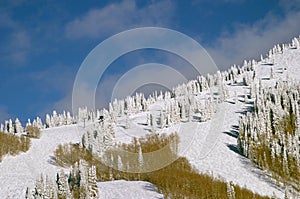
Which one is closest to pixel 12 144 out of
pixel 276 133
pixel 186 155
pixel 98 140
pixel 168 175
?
pixel 98 140

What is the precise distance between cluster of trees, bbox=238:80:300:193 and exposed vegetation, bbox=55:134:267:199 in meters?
22.7

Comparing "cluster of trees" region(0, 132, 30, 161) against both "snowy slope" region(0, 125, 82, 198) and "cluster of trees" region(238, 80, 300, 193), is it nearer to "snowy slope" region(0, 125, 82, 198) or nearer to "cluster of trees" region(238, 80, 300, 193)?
"snowy slope" region(0, 125, 82, 198)

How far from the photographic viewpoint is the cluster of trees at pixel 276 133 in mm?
130750

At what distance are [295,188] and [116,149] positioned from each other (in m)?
55.3

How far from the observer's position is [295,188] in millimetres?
120812

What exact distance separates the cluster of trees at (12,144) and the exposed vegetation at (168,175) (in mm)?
10334

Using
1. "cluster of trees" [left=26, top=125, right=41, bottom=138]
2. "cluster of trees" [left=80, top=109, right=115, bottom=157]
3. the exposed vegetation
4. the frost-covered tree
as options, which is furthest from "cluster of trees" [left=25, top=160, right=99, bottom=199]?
the frost-covered tree

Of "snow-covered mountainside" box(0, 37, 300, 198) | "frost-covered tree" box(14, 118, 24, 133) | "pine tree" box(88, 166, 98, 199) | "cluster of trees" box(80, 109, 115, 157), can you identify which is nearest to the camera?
"pine tree" box(88, 166, 98, 199)

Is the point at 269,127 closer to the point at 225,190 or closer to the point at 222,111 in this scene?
the point at 222,111

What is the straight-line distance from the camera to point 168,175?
108 meters

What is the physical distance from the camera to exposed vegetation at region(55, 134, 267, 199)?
85012 millimetres

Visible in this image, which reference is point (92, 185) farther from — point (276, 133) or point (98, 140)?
point (276, 133)

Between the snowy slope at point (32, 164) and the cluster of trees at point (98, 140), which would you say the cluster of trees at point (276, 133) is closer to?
the cluster of trees at point (98, 140)

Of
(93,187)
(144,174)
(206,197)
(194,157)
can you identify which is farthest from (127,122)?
(93,187)
